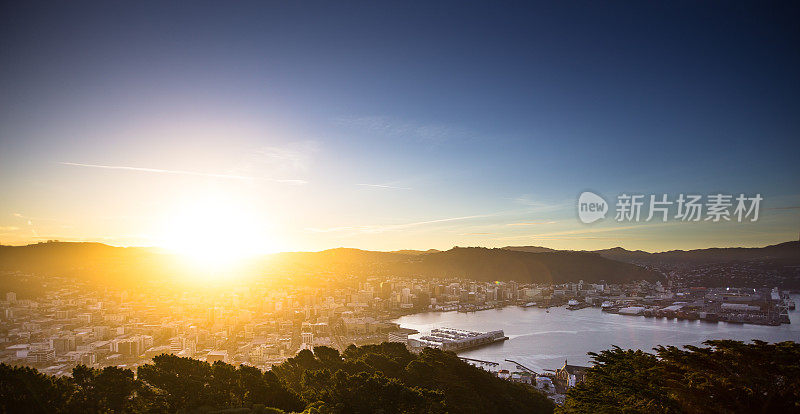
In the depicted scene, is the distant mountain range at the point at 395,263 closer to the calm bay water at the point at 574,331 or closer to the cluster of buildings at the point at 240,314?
the cluster of buildings at the point at 240,314

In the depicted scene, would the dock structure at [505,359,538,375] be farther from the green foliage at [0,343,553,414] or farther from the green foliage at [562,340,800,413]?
the green foliage at [0,343,553,414]

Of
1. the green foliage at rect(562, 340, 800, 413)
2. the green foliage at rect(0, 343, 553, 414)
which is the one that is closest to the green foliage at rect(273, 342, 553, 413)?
the green foliage at rect(0, 343, 553, 414)

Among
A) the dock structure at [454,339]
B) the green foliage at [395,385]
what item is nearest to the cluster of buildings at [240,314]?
the dock structure at [454,339]

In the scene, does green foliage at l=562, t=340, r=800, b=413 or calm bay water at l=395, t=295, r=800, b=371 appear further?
calm bay water at l=395, t=295, r=800, b=371

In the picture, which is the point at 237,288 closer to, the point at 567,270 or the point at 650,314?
the point at 650,314

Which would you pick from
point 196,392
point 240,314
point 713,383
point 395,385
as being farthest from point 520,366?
point 240,314

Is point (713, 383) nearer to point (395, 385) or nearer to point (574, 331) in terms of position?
point (395, 385)
